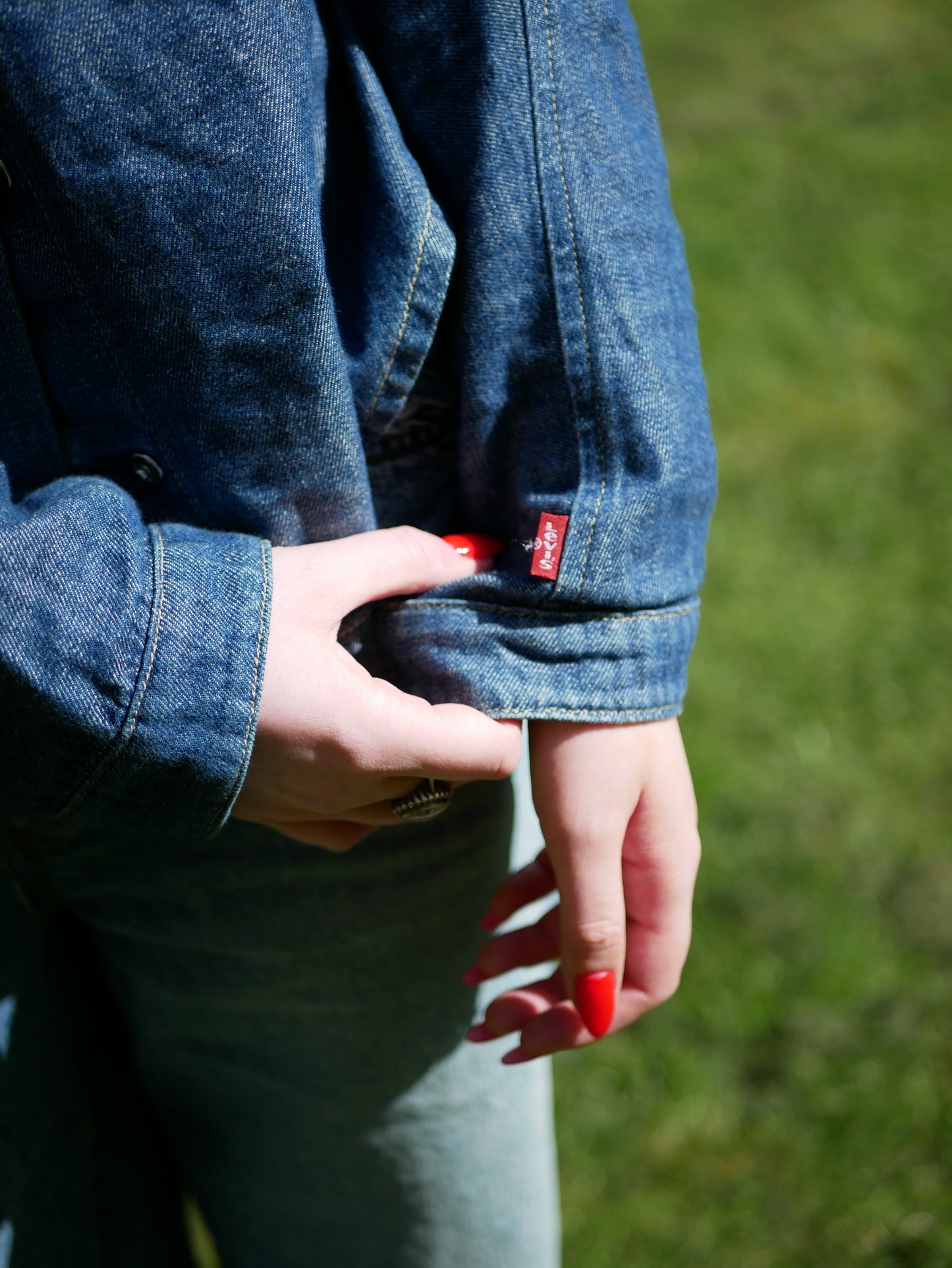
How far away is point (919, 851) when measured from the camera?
2.15 m

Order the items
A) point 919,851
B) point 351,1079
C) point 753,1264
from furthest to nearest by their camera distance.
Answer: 1. point 919,851
2. point 753,1264
3. point 351,1079

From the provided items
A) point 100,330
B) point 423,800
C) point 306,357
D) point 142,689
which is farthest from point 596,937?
point 100,330

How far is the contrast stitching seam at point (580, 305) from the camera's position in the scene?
0.74 metres

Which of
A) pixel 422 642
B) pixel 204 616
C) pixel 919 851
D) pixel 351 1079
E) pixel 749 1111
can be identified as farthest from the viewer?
pixel 919 851

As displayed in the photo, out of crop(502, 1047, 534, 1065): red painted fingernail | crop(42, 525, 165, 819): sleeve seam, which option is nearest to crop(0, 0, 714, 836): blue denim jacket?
crop(42, 525, 165, 819): sleeve seam

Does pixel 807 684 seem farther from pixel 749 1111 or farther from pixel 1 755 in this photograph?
pixel 1 755

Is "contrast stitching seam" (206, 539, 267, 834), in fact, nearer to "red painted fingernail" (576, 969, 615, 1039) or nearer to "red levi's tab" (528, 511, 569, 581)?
"red levi's tab" (528, 511, 569, 581)

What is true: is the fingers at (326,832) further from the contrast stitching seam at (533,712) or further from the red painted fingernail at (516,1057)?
the red painted fingernail at (516,1057)

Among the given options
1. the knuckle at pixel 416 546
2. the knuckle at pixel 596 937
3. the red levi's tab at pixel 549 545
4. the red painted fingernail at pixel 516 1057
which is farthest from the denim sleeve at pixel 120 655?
the red painted fingernail at pixel 516 1057


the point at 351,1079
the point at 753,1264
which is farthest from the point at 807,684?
the point at 351,1079

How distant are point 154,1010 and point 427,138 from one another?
2.87 ft

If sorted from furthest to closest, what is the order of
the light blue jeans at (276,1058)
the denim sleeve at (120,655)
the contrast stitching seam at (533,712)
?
the light blue jeans at (276,1058), the contrast stitching seam at (533,712), the denim sleeve at (120,655)

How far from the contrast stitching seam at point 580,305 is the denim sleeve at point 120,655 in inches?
9.9

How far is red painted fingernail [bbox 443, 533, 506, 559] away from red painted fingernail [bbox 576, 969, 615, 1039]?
1.24 ft
